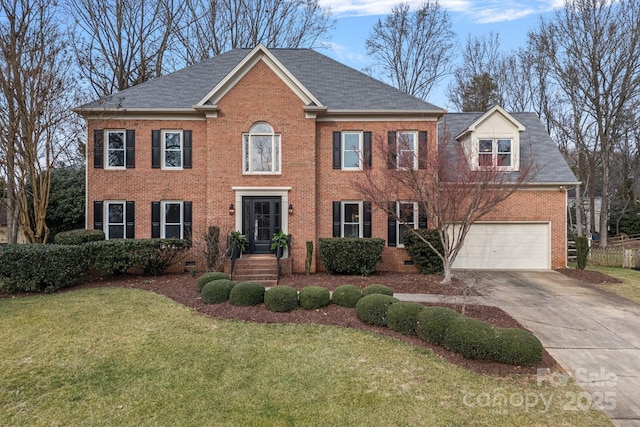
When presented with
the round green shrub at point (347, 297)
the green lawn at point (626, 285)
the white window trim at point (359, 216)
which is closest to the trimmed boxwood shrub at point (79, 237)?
the white window trim at point (359, 216)

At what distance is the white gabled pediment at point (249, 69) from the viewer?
12523mm

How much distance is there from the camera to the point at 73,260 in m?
10.1

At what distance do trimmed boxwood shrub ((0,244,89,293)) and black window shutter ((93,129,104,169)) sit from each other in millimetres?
4603

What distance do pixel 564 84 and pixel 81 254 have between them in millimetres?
29730

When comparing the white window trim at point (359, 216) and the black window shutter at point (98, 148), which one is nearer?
the black window shutter at point (98, 148)

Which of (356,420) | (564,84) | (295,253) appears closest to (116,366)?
(356,420)

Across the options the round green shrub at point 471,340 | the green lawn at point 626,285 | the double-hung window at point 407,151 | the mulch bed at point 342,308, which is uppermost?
the double-hung window at point 407,151

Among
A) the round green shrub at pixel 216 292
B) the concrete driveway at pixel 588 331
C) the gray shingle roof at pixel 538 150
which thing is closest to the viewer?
the concrete driveway at pixel 588 331

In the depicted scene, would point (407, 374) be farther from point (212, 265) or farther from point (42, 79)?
point (42, 79)

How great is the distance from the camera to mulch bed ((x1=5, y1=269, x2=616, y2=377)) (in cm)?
561

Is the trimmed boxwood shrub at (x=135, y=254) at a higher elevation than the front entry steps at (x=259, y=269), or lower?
higher

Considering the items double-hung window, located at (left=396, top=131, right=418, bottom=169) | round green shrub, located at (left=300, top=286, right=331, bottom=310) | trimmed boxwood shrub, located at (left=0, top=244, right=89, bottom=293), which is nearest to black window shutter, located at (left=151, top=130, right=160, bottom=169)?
trimmed boxwood shrub, located at (left=0, top=244, right=89, bottom=293)

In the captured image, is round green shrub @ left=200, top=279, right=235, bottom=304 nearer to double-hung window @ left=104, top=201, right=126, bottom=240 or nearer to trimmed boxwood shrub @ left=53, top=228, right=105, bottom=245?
trimmed boxwood shrub @ left=53, top=228, right=105, bottom=245

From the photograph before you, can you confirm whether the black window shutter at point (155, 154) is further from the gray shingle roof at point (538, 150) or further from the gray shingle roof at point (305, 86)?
the gray shingle roof at point (538, 150)
